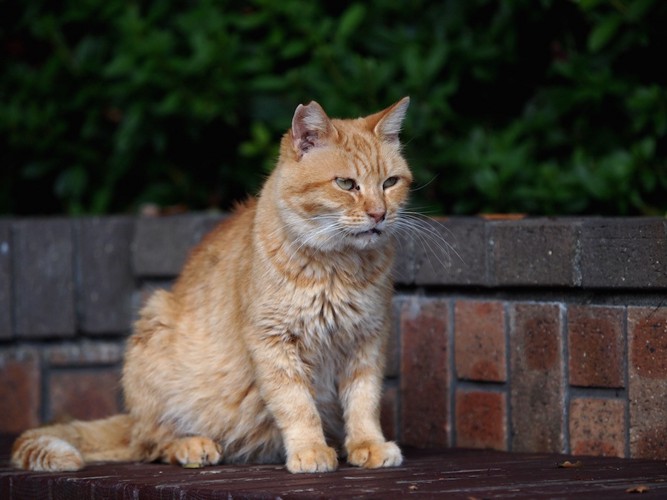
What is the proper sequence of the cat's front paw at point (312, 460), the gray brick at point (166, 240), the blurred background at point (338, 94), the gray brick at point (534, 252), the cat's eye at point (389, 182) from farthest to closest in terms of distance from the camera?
the gray brick at point (166, 240)
the blurred background at point (338, 94)
the gray brick at point (534, 252)
the cat's eye at point (389, 182)
the cat's front paw at point (312, 460)

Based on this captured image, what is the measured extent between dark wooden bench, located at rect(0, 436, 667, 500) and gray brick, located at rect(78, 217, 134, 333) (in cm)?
134

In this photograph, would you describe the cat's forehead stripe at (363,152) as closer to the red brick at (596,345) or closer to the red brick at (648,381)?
the red brick at (596,345)

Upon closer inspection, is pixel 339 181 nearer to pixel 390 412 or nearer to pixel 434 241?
pixel 434 241

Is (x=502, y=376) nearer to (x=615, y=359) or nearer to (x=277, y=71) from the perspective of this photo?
(x=615, y=359)

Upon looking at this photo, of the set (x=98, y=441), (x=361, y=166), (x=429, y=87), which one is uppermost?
(x=429, y=87)

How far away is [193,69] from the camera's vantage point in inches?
209

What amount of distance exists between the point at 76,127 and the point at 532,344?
318 cm

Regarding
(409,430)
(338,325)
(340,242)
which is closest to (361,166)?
(340,242)

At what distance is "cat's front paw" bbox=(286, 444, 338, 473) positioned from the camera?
3457mm

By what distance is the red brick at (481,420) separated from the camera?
409 cm

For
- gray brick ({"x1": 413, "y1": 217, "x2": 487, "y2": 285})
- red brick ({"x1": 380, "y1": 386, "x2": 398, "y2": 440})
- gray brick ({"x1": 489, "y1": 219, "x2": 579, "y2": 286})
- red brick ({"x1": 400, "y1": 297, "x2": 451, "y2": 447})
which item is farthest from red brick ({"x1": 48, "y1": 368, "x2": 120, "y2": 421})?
gray brick ({"x1": 489, "y1": 219, "x2": 579, "y2": 286})

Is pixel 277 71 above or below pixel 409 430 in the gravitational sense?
above

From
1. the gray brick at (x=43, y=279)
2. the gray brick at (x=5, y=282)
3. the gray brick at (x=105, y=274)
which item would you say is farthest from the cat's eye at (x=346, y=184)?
the gray brick at (x=5, y=282)

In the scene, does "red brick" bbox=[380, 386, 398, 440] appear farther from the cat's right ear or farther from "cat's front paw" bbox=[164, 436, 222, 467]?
the cat's right ear
